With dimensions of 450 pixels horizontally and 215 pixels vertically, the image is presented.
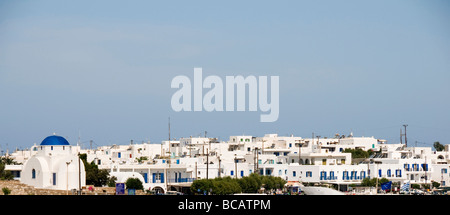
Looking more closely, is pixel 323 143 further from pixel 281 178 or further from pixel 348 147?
pixel 281 178

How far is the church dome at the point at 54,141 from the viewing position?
207ft

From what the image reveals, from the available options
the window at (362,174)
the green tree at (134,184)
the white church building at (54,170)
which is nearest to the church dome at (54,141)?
the white church building at (54,170)

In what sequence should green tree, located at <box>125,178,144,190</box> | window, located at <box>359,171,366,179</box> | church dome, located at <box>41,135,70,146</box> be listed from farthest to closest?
window, located at <box>359,171,366,179</box>, green tree, located at <box>125,178,144,190</box>, church dome, located at <box>41,135,70,146</box>

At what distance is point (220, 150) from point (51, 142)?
40373 mm

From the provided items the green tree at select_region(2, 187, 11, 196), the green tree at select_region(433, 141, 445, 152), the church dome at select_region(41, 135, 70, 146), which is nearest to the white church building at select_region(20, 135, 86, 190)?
the church dome at select_region(41, 135, 70, 146)

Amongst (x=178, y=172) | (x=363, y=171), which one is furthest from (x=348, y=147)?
(x=178, y=172)

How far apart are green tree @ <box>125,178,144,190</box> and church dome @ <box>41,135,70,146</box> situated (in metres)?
5.80

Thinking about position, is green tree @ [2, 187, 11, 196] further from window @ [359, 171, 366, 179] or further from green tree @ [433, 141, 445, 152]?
green tree @ [433, 141, 445, 152]

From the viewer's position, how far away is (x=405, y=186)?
251 ft

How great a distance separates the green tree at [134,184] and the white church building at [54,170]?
474 cm

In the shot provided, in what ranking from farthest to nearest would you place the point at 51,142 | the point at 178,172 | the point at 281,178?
the point at 281,178 → the point at 178,172 → the point at 51,142

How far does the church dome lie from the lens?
6297cm

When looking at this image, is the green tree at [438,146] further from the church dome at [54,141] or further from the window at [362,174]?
the church dome at [54,141]
